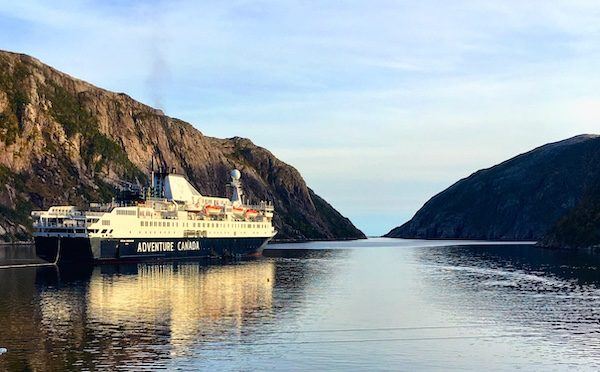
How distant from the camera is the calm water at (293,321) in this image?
54656mm

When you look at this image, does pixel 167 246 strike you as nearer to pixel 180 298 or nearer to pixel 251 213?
pixel 251 213

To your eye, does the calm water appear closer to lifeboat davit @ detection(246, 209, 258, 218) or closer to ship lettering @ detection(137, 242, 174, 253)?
ship lettering @ detection(137, 242, 174, 253)

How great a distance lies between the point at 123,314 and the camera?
76.1m

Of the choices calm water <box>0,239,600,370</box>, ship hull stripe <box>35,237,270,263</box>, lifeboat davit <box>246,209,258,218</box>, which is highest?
lifeboat davit <box>246,209,258,218</box>

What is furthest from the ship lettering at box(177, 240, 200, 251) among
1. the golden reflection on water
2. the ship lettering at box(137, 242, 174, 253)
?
the golden reflection on water

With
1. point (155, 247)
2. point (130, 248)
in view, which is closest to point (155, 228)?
point (155, 247)

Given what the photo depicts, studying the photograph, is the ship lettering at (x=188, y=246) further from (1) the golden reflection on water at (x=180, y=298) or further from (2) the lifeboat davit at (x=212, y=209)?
(1) the golden reflection on water at (x=180, y=298)

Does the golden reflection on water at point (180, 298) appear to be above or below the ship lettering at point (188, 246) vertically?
below

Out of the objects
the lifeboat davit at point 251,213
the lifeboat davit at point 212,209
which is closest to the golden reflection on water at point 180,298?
the lifeboat davit at point 212,209

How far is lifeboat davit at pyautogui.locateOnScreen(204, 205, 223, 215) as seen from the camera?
173125 mm

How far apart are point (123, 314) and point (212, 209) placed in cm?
9951

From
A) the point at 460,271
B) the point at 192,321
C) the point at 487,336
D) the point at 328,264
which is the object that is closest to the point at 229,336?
the point at 192,321

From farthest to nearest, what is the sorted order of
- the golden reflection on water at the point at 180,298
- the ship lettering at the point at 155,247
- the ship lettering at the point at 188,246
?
the ship lettering at the point at 188,246 < the ship lettering at the point at 155,247 < the golden reflection on water at the point at 180,298

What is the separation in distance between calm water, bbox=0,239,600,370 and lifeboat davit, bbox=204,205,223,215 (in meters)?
46.3
